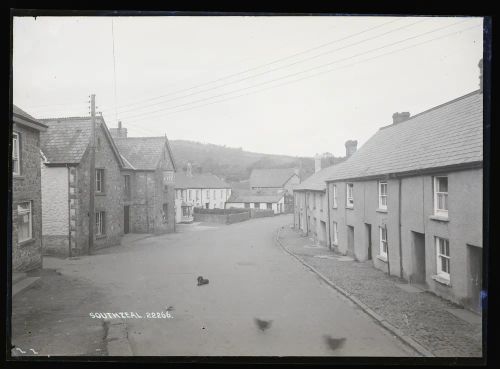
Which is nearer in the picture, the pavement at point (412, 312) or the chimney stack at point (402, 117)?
the pavement at point (412, 312)

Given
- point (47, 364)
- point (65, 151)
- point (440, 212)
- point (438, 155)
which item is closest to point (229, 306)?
point (47, 364)

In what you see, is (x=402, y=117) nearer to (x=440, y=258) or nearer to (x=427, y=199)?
(x=427, y=199)

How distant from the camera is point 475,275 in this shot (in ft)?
28.2

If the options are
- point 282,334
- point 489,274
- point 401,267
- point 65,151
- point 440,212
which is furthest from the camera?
point 65,151

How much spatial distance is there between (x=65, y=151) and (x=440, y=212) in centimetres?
1470

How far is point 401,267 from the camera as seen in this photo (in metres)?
12.0

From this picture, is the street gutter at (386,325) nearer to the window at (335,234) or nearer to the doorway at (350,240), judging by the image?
the doorway at (350,240)

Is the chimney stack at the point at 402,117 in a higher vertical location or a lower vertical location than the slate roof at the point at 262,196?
higher

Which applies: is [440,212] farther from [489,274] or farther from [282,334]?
[282,334]

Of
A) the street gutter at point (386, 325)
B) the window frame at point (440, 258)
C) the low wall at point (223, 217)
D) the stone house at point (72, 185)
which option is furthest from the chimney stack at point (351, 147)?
the stone house at point (72, 185)

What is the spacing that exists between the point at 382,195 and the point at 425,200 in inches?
119

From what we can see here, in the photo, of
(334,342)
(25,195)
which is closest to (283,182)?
(25,195)

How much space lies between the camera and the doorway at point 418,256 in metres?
11.2

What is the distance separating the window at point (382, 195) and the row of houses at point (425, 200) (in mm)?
34
